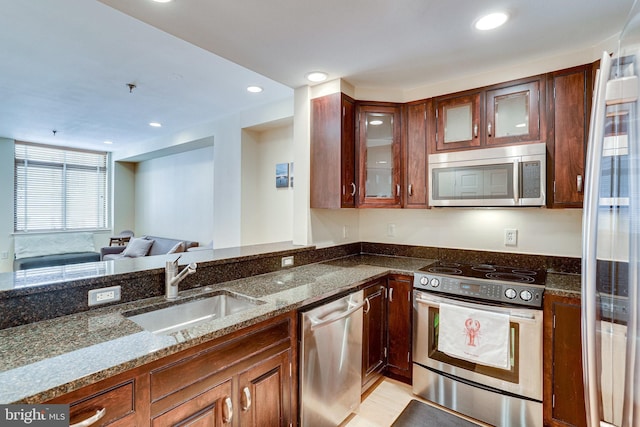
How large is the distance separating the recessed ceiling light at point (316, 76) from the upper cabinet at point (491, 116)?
95 cm

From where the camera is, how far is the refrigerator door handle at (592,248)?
802mm

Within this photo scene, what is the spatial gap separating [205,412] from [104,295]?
0.73 m

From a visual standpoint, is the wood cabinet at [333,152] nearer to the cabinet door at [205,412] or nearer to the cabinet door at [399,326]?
the cabinet door at [399,326]

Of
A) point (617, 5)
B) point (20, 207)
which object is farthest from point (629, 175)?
point (20, 207)

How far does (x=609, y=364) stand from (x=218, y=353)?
1.26 meters

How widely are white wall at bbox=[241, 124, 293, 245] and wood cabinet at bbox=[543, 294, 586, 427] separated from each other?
263 cm

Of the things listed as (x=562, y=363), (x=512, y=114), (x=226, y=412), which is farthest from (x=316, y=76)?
(x=562, y=363)

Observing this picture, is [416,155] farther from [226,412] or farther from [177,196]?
[177,196]

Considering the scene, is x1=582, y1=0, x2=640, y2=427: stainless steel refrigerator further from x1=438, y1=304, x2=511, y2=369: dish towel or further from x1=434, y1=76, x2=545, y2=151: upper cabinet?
x1=434, y1=76, x2=545, y2=151: upper cabinet

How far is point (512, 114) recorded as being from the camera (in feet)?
7.36

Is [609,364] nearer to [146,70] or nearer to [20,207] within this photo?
[146,70]

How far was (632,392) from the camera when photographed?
0.67 m

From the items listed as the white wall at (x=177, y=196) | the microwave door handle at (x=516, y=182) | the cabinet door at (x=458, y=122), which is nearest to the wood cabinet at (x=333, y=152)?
the cabinet door at (x=458, y=122)

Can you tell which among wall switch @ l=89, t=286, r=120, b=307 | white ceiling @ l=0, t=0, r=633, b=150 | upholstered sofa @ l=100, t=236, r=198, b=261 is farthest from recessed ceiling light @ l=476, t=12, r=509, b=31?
upholstered sofa @ l=100, t=236, r=198, b=261
